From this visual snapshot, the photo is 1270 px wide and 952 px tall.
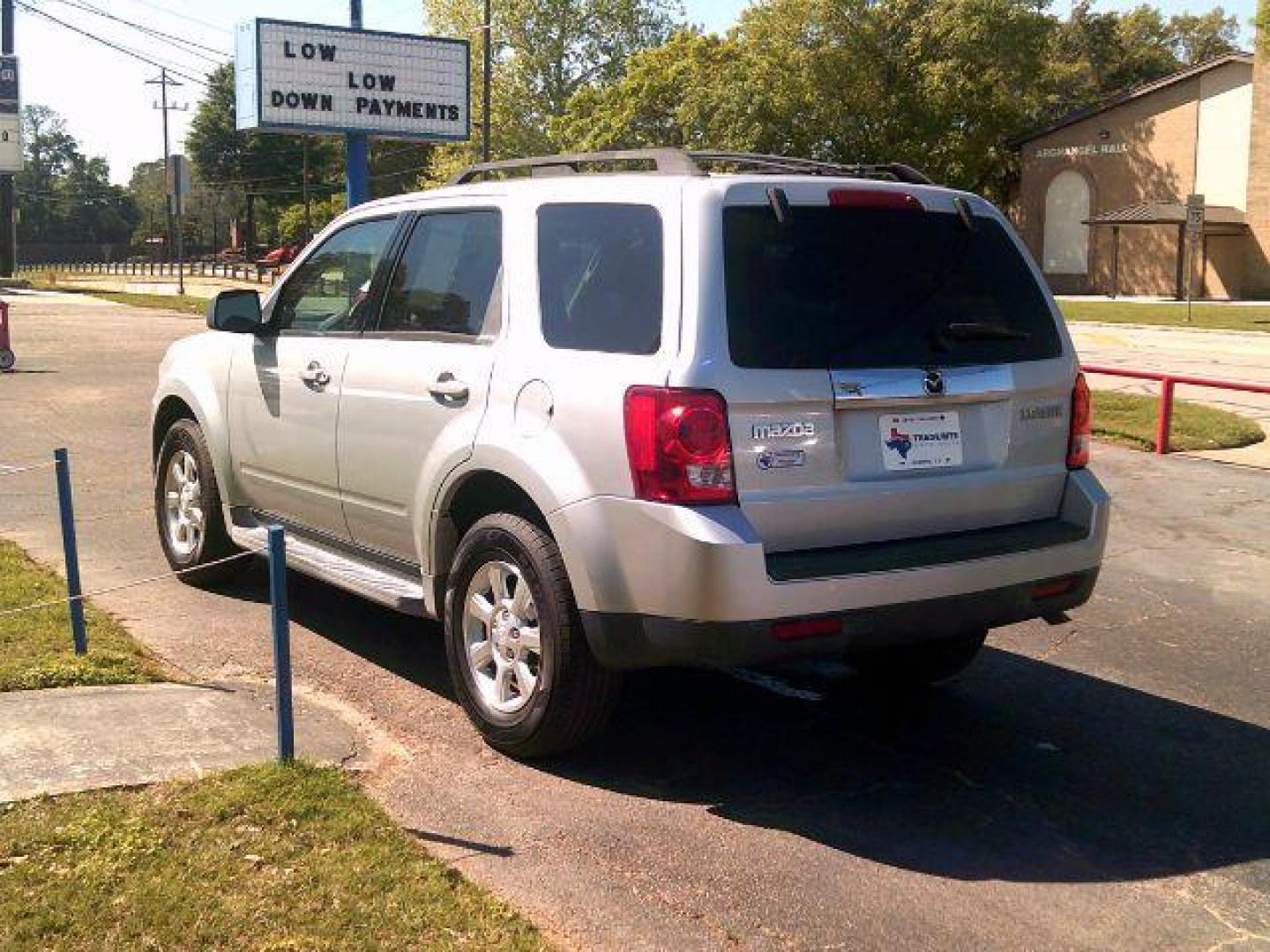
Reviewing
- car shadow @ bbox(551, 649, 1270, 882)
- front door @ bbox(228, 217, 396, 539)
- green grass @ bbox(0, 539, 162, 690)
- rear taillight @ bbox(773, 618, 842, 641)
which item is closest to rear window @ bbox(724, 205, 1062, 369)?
rear taillight @ bbox(773, 618, 842, 641)

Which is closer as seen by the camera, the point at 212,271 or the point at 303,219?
the point at 212,271

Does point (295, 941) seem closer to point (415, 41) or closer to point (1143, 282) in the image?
point (415, 41)

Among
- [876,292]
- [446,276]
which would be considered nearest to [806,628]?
Answer: [876,292]

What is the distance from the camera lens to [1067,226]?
190ft

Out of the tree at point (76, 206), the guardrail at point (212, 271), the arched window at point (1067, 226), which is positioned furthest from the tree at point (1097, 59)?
the tree at point (76, 206)

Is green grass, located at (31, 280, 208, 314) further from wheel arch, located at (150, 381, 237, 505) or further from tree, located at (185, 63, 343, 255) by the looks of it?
tree, located at (185, 63, 343, 255)

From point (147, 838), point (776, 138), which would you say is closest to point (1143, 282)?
point (776, 138)

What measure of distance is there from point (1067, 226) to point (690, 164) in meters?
57.0

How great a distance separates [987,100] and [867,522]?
5612 cm

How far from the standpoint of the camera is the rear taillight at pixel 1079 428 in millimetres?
4902

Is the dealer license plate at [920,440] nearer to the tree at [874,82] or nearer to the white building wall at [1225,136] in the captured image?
the tree at [874,82]

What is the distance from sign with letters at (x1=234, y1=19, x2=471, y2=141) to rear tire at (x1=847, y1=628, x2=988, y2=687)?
25657mm

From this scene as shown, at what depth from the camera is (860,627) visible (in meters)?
4.21

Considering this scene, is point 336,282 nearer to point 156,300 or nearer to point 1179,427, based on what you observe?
point 1179,427
